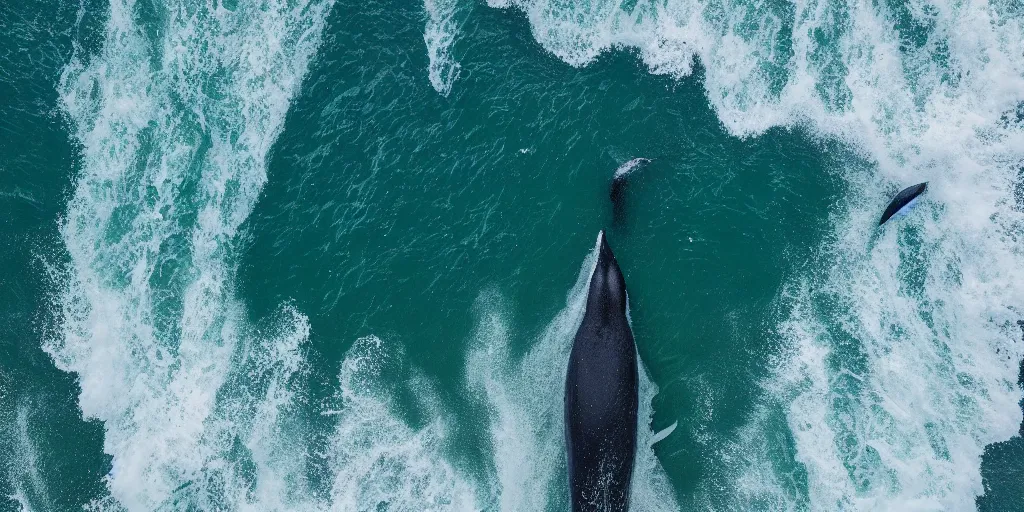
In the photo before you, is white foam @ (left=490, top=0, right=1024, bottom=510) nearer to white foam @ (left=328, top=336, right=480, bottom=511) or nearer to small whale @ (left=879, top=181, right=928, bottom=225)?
small whale @ (left=879, top=181, right=928, bottom=225)

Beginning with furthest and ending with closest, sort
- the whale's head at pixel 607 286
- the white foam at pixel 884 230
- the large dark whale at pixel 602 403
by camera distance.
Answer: the whale's head at pixel 607 286 < the white foam at pixel 884 230 < the large dark whale at pixel 602 403

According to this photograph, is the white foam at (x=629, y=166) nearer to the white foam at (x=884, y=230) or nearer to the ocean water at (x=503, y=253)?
the ocean water at (x=503, y=253)

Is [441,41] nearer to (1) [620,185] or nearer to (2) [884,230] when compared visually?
(1) [620,185]

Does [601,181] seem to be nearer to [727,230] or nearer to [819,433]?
[727,230]

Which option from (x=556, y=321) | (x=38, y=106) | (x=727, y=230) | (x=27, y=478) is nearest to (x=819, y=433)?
(x=727, y=230)

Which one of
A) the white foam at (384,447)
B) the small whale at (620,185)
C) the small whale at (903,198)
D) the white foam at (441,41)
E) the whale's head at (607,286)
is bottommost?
the white foam at (384,447)

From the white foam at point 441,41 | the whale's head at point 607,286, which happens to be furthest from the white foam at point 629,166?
the white foam at point 441,41

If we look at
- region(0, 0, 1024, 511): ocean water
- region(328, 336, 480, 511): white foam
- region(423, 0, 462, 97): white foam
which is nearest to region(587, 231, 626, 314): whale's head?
region(0, 0, 1024, 511): ocean water
